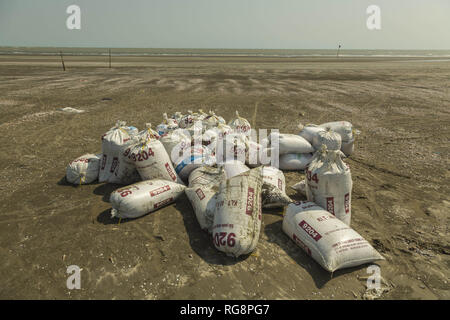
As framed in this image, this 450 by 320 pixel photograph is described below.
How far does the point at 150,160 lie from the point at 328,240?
2.85 meters

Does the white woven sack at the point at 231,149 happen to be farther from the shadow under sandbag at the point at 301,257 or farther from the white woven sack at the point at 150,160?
the shadow under sandbag at the point at 301,257

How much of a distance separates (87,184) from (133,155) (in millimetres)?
1388

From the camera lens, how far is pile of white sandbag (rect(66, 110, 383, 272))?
9.32ft

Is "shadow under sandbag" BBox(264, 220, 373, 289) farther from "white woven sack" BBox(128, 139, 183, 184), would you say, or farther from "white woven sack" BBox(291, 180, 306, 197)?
"white woven sack" BBox(128, 139, 183, 184)

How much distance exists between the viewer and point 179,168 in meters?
4.37

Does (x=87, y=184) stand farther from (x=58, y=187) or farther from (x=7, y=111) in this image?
(x=7, y=111)

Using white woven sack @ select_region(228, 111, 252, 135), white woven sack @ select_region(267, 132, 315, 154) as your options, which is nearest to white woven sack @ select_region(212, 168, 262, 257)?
white woven sack @ select_region(267, 132, 315, 154)

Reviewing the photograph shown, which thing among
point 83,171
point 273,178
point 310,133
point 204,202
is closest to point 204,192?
point 204,202

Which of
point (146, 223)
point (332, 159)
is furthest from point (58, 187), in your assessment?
point (332, 159)

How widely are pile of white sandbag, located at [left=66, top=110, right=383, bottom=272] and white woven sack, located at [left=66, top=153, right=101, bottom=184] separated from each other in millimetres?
16

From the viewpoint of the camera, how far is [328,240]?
274 centimetres

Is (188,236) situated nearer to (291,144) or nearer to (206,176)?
(206,176)

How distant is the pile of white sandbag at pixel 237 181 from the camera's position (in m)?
2.84

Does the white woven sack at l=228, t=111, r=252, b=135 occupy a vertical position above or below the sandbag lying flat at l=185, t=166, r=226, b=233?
above
